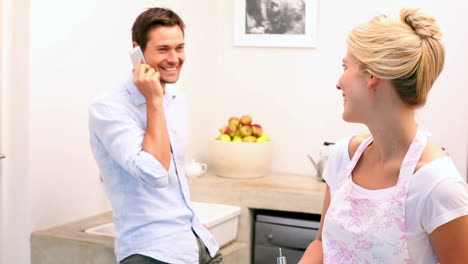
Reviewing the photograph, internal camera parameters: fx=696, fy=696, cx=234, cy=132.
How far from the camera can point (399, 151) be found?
146 cm

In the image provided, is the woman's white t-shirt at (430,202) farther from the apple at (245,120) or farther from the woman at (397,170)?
the apple at (245,120)

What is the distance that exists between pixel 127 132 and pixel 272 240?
4.96 ft

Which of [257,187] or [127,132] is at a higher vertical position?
[127,132]

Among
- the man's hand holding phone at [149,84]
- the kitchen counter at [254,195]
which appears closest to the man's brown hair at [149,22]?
the man's hand holding phone at [149,84]

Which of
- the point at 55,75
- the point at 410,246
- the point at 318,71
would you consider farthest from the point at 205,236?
the point at 318,71

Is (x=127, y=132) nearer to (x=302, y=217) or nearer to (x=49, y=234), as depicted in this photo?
(x=49, y=234)

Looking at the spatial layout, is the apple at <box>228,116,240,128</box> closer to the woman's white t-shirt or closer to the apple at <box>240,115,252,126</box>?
the apple at <box>240,115,252,126</box>

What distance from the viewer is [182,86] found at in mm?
3779

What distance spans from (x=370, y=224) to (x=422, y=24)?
418mm

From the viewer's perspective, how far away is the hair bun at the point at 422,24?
4.53 ft

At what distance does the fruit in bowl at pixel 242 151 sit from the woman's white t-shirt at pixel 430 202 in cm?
222

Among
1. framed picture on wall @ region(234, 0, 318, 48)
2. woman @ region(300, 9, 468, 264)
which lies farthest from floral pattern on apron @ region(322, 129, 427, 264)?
framed picture on wall @ region(234, 0, 318, 48)

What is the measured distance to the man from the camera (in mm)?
2141

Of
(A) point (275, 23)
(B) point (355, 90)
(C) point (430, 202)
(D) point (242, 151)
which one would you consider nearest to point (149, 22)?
(B) point (355, 90)
